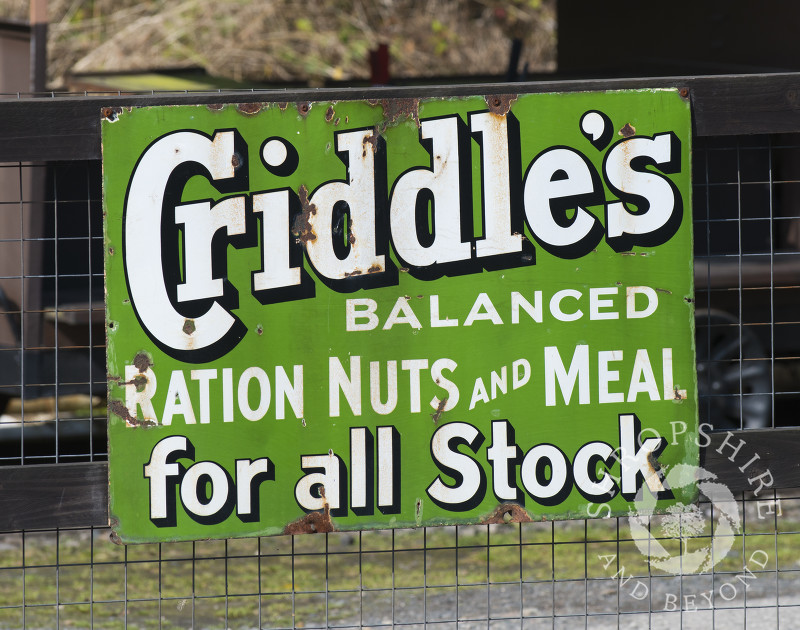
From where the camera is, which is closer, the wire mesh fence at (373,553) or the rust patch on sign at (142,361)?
the rust patch on sign at (142,361)

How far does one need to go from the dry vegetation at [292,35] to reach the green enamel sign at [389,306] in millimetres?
11995

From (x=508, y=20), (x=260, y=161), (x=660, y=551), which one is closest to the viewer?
(x=260, y=161)

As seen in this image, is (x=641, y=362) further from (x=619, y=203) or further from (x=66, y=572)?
(x=66, y=572)

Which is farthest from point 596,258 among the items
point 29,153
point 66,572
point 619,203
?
point 66,572

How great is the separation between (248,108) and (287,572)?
2845 millimetres

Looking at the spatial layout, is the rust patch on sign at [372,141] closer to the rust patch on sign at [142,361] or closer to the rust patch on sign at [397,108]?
the rust patch on sign at [397,108]

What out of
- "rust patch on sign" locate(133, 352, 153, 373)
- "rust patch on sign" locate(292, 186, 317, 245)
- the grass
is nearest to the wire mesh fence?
the grass

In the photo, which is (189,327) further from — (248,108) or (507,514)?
(507,514)

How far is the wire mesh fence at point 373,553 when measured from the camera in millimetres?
3963

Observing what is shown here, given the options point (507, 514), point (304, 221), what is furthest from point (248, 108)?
point (507, 514)

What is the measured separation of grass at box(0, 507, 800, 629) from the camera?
4230 mm

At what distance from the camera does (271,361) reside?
2812 millimetres

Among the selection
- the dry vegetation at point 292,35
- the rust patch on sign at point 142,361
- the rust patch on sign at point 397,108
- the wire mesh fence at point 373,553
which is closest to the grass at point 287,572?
the wire mesh fence at point 373,553

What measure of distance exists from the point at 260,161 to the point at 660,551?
2.63 meters
